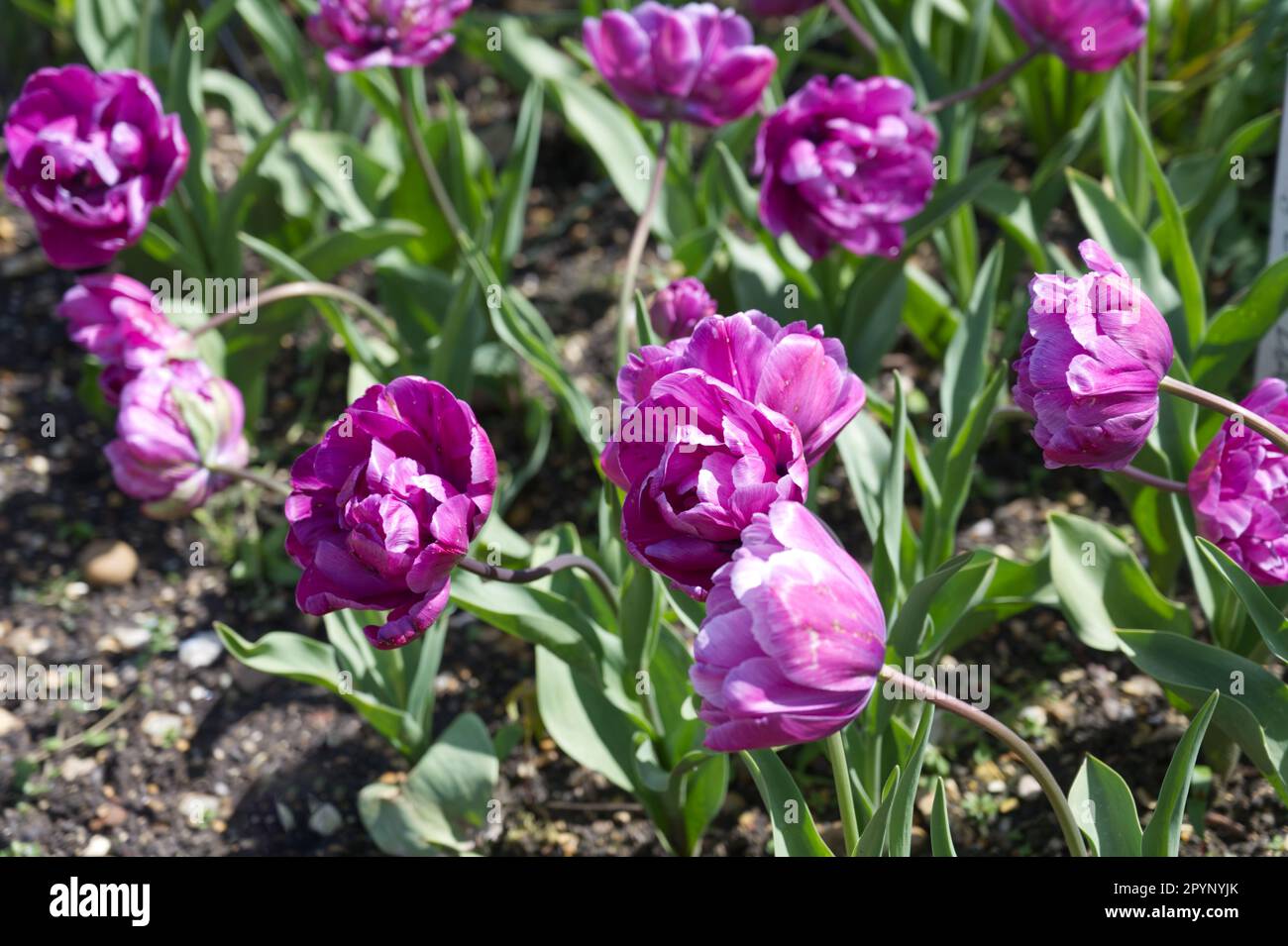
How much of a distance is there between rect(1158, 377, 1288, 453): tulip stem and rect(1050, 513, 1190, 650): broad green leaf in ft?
1.33

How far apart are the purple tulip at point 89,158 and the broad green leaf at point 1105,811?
4.32 ft

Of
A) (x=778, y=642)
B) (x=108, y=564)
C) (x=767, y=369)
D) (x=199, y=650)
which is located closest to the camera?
(x=778, y=642)

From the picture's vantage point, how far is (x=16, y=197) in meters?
1.77

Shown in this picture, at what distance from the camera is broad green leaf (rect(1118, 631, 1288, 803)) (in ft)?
4.46

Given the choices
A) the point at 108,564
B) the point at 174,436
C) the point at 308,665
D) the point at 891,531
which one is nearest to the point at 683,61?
the point at 891,531

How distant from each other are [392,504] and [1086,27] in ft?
4.17

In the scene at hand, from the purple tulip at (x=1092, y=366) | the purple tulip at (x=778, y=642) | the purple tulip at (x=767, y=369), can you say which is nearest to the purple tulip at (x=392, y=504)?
the purple tulip at (x=767, y=369)

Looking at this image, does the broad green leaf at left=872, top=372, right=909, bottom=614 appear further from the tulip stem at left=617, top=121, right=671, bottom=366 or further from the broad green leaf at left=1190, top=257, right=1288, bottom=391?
the broad green leaf at left=1190, top=257, right=1288, bottom=391

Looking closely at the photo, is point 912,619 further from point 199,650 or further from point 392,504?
point 199,650

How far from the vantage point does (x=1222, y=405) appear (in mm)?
1157

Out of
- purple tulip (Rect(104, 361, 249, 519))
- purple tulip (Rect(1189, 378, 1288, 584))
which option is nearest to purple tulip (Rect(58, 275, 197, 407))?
purple tulip (Rect(104, 361, 249, 519))

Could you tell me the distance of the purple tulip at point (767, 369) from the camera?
1.01 meters
